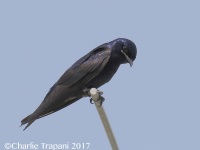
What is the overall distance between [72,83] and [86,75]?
11cm

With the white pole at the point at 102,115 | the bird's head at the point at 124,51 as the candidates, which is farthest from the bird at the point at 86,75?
the white pole at the point at 102,115

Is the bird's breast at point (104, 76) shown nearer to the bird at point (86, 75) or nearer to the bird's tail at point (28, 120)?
the bird at point (86, 75)

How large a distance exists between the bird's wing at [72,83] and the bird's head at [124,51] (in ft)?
0.18

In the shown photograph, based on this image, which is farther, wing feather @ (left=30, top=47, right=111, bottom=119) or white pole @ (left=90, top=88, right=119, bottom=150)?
wing feather @ (left=30, top=47, right=111, bottom=119)

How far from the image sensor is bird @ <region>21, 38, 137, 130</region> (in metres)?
4.20

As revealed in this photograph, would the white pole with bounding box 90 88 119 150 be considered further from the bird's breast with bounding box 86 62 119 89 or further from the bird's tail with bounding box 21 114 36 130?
the bird's tail with bounding box 21 114 36 130

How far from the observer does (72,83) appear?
421cm

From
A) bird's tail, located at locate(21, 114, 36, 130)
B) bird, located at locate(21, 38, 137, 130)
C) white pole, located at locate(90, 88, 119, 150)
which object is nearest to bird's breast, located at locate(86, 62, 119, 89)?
bird, located at locate(21, 38, 137, 130)

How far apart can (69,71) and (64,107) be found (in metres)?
0.26

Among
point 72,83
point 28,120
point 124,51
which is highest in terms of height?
point 124,51

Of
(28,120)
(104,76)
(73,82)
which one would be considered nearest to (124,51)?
(104,76)

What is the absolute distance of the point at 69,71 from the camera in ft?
14.1

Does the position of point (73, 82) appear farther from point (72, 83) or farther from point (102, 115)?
point (102, 115)

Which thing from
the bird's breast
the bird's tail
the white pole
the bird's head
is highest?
the bird's head
